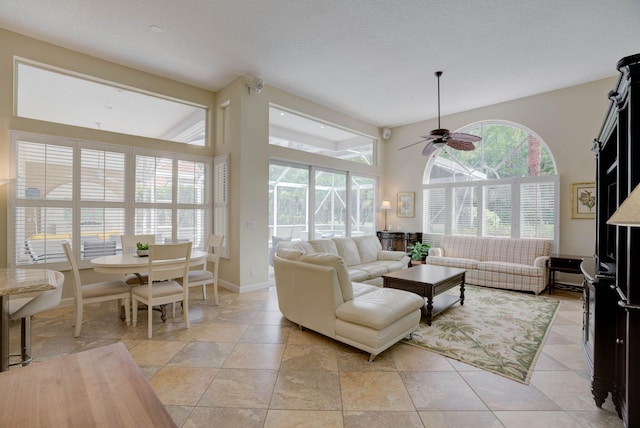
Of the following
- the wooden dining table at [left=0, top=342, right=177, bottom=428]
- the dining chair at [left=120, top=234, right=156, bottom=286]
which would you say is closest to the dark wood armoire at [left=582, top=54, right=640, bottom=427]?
the wooden dining table at [left=0, top=342, right=177, bottom=428]

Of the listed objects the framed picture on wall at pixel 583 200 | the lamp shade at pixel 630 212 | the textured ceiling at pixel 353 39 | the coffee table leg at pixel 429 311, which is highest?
the textured ceiling at pixel 353 39

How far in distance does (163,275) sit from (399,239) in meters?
5.32

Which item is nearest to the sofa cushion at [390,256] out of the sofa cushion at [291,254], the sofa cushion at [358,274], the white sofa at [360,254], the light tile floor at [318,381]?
the white sofa at [360,254]

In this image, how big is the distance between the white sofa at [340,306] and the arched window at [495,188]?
4.01 m

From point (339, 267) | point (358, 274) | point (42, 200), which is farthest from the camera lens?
point (358, 274)

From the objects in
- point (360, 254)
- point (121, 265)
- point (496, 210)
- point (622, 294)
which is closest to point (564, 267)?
point (496, 210)

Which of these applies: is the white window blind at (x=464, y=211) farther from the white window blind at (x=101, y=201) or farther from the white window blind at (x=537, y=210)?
the white window blind at (x=101, y=201)

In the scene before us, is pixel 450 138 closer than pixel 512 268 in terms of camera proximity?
Yes

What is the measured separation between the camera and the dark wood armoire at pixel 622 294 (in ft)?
5.36

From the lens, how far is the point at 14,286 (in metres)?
1.68

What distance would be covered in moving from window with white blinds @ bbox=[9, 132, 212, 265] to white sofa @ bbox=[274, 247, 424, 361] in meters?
2.68

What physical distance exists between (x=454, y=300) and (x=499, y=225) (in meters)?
2.76

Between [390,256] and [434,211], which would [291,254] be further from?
[434,211]

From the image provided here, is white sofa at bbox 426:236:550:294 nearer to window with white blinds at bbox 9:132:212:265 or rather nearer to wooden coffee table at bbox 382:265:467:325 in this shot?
wooden coffee table at bbox 382:265:467:325
